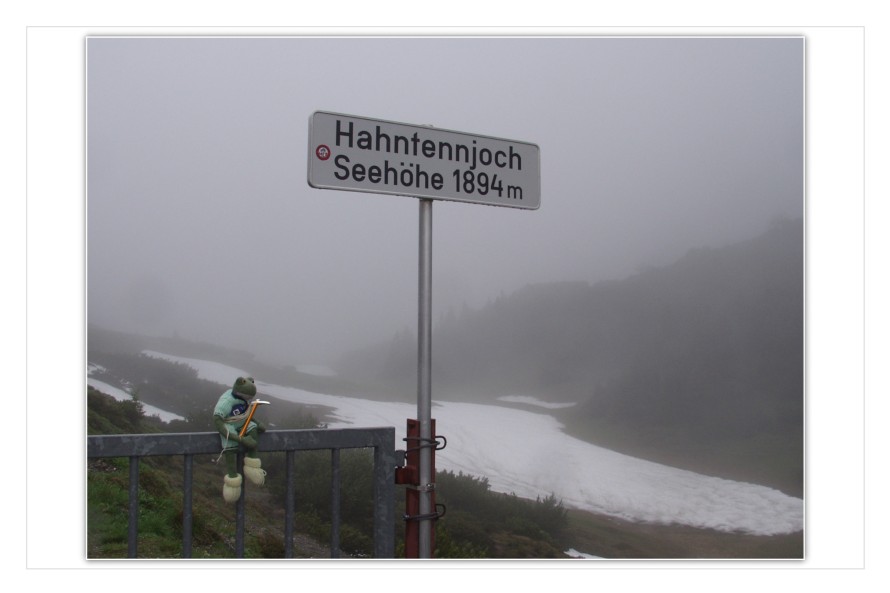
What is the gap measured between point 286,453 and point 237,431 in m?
0.20

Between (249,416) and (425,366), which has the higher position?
(425,366)

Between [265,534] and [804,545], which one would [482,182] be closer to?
[265,534]

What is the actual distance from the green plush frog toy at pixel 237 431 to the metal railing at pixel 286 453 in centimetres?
4

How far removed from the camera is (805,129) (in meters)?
3.78

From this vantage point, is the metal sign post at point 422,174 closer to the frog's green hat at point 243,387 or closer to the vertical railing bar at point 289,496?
the vertical railing bar at point 289,496

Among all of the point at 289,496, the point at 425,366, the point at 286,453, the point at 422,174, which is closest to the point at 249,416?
the point at 286,453

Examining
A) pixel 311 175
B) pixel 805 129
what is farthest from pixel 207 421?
pixel 805 129

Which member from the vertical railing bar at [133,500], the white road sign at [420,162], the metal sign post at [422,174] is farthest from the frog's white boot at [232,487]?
the white road sign at [420,162]

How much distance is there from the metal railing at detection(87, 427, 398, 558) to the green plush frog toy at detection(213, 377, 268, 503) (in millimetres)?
40

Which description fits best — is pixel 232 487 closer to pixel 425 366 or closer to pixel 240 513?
pixel 240 513

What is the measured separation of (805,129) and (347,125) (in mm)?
2931

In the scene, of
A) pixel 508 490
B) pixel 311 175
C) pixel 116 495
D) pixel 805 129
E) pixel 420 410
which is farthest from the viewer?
pixel 508 490

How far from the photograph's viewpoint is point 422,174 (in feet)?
7.61

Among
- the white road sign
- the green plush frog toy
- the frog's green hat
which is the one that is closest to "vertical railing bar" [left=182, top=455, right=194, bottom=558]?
the green plush frog toy
